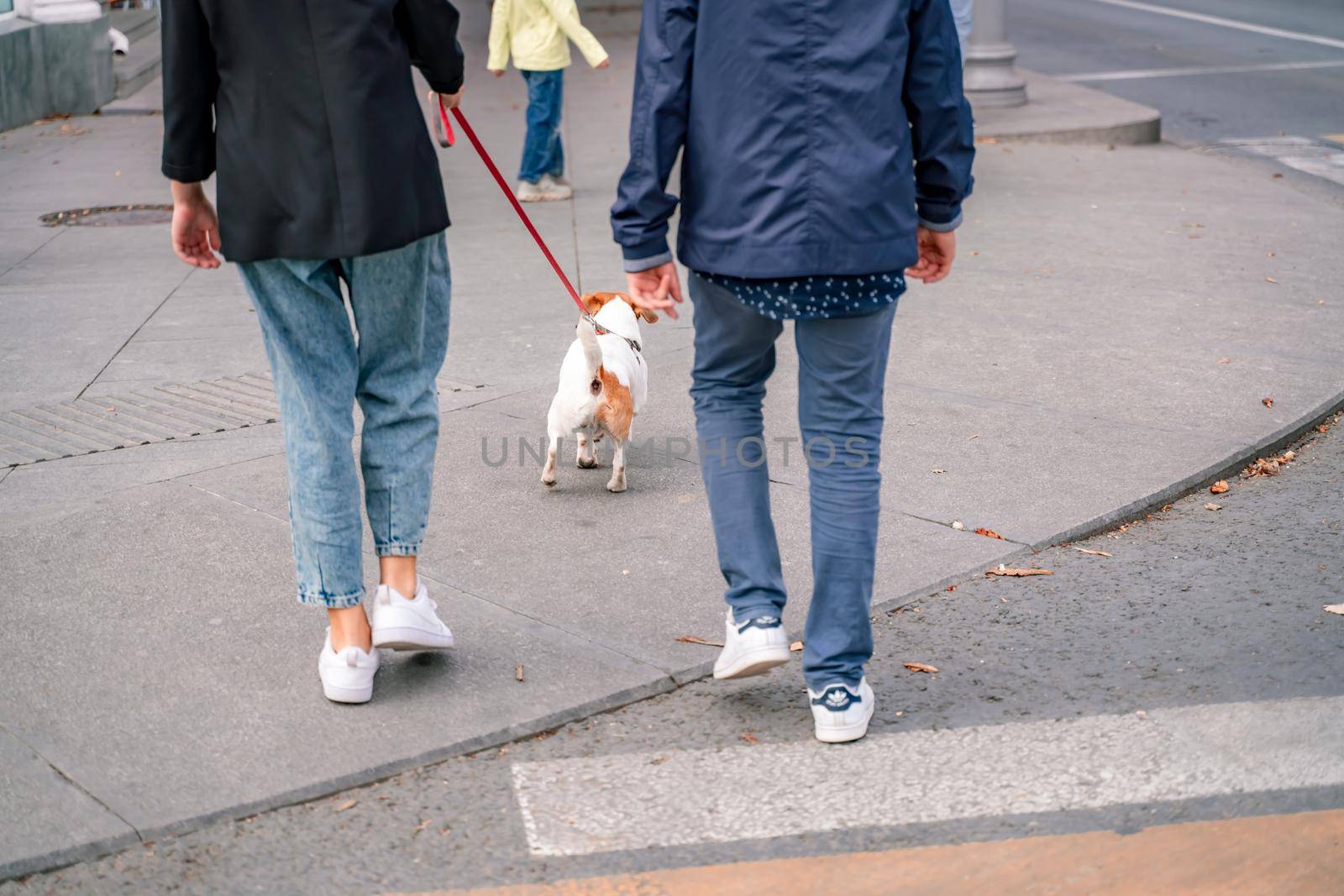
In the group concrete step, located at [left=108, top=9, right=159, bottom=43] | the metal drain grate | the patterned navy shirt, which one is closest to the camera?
the patterned navy shirt

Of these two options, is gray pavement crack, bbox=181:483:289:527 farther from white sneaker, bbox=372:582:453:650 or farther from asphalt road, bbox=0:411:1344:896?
asphalt road, bbox=0:411:1344:896

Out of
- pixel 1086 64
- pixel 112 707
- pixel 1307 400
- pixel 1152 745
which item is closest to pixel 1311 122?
pixel 1086 64

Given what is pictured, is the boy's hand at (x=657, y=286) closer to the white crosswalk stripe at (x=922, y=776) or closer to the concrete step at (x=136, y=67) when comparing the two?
the white crosswalk stripe at (x=922, y=776)

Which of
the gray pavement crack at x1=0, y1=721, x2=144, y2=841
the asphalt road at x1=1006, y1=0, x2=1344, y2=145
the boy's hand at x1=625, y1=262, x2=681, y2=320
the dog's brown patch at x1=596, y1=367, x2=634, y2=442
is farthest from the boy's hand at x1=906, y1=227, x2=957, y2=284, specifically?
the asphalt road at x1=1006, y1=0, x2=1344, y2=145

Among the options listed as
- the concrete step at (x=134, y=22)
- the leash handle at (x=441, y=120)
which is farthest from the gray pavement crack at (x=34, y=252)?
the concrete step at (x=134, y=22)

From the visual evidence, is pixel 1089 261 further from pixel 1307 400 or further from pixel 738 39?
pixel 738 39

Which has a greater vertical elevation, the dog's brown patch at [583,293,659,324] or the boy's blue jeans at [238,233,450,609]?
the boy's blue jeans at [238,233,450,609]

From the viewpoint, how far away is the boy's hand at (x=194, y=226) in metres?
3.39

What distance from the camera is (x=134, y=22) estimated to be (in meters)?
20.8

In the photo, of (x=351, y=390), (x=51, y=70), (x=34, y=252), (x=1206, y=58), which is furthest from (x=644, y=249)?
(x=1206, y=58)

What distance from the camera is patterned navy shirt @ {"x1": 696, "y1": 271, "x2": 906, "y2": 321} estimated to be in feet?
10.3

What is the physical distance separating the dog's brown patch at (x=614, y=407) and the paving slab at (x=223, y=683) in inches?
37.5

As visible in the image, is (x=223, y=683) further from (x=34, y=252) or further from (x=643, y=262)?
(x=34, y=252)

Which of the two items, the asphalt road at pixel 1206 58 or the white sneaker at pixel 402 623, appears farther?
the asphalt road at pixel 1206 58
